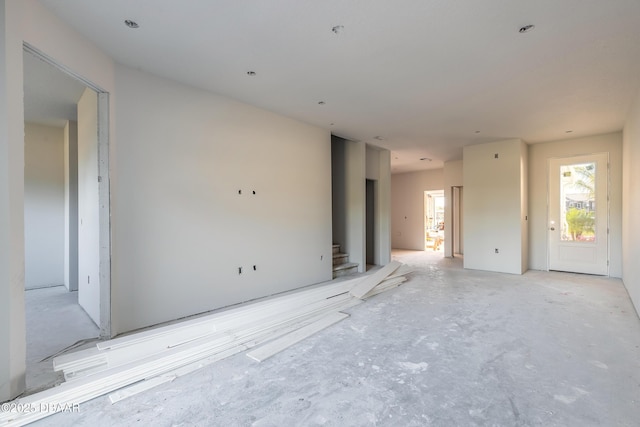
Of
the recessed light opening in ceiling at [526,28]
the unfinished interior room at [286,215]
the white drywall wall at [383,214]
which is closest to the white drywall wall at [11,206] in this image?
the unfinished interior room at [286,215]

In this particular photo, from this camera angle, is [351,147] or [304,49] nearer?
[304,49]

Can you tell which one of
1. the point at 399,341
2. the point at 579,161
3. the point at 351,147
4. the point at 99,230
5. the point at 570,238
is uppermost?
the point at 351,147

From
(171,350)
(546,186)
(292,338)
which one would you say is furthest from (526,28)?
(546,186)

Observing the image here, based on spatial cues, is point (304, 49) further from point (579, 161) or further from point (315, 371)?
point (579, 161)

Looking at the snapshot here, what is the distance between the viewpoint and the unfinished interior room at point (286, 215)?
6.44 feet

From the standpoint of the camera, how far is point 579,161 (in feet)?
19.3

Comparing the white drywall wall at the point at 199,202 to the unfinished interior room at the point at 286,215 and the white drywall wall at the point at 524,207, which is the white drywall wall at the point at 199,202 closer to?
the unfinished interior room at the point at 286,215

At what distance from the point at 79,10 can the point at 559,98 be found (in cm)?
536

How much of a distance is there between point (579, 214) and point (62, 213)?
32.8 ft

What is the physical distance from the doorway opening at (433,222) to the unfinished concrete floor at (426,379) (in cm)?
662

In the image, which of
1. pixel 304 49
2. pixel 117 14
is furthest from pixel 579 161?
pixel 117 14

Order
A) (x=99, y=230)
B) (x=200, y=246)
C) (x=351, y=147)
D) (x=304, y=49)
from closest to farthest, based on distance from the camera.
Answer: (x=304, y=49) → (x=99, y=230) → (x=200, y=246) → (x=351, y=147)

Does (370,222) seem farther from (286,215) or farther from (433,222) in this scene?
(433,222)

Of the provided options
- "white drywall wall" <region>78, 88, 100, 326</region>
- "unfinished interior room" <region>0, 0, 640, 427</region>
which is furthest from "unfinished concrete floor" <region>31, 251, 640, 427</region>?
"white drywall wall" <region>78, 88, 100, 326</region>
